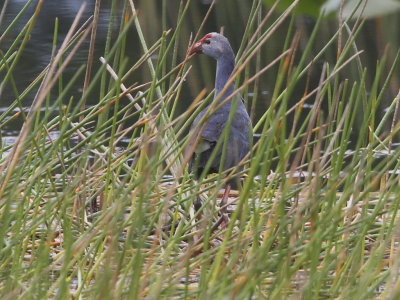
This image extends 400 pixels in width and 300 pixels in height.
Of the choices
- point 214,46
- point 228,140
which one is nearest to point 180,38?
point 214,46

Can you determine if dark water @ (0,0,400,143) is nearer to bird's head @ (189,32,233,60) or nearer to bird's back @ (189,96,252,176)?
bird's head @ (189,32,233,60)

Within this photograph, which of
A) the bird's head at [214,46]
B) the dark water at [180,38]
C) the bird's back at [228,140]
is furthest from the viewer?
the dark water at [180,38]

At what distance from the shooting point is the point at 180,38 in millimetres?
5207

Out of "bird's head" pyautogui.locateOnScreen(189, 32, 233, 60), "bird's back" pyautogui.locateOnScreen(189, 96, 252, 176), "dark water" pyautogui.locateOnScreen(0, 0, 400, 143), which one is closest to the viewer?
"bird's back" pyautogui.locateOnScreen(189, 96, 252, 176)

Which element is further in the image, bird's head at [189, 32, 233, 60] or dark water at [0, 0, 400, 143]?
dark water at [0, 0, 400, 143]

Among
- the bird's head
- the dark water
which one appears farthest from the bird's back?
the dark water

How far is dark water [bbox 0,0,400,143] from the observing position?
15.4 ft

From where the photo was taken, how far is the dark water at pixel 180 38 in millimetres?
4695

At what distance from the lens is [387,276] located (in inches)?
59.6

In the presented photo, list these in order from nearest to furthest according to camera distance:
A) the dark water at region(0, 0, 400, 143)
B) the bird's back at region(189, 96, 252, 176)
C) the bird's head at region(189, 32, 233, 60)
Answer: the bird's back at region(189, 96, 252, 176) → the bird's head at region(189, 32, 233, 60) → the dark water at region(0, 0, 400, 143)

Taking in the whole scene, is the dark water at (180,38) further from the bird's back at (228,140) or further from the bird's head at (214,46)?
the bird's back at (228,140)

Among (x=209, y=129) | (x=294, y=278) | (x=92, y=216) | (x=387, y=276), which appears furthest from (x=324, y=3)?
(x=209, y=129)

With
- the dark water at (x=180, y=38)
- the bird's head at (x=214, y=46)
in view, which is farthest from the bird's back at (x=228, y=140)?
the dark water at (x=180, y=38)

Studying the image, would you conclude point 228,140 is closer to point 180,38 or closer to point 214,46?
point 214,46
